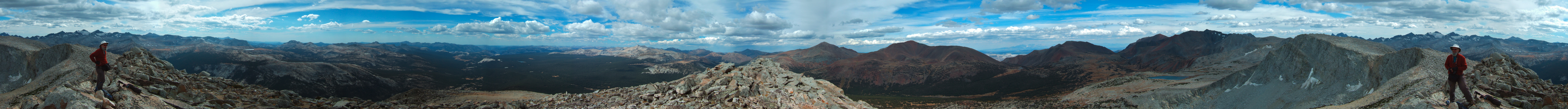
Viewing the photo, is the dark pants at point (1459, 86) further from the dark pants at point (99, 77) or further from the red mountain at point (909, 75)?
the red mountain at point (909, 75)

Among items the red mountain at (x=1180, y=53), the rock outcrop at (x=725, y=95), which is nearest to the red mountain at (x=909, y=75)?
the red mountain at (x=1180, y=53)

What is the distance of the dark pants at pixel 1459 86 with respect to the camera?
13555mm

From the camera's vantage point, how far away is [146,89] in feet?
45.4

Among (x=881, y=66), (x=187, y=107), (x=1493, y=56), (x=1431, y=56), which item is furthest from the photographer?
(x=881, y=66)

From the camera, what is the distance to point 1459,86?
13.6 meters

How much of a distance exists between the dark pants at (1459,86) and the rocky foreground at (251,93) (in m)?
15.6

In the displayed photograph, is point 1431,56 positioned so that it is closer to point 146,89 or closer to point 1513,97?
point 1513,97

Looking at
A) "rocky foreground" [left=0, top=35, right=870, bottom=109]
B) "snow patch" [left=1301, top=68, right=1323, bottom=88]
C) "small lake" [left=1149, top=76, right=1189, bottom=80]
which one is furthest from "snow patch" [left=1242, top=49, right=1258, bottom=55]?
"rocky foreground" [left=0, top=35, right=870, bottom=109]

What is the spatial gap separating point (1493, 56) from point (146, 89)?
4222cm

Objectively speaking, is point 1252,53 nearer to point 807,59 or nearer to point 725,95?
point 807,59

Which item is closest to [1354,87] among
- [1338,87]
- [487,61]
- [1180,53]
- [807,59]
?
[1338,87]

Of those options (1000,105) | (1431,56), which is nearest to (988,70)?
(1000,105)

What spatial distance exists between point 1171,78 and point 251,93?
174495 millimetres

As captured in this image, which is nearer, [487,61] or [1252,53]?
[1252,53]
